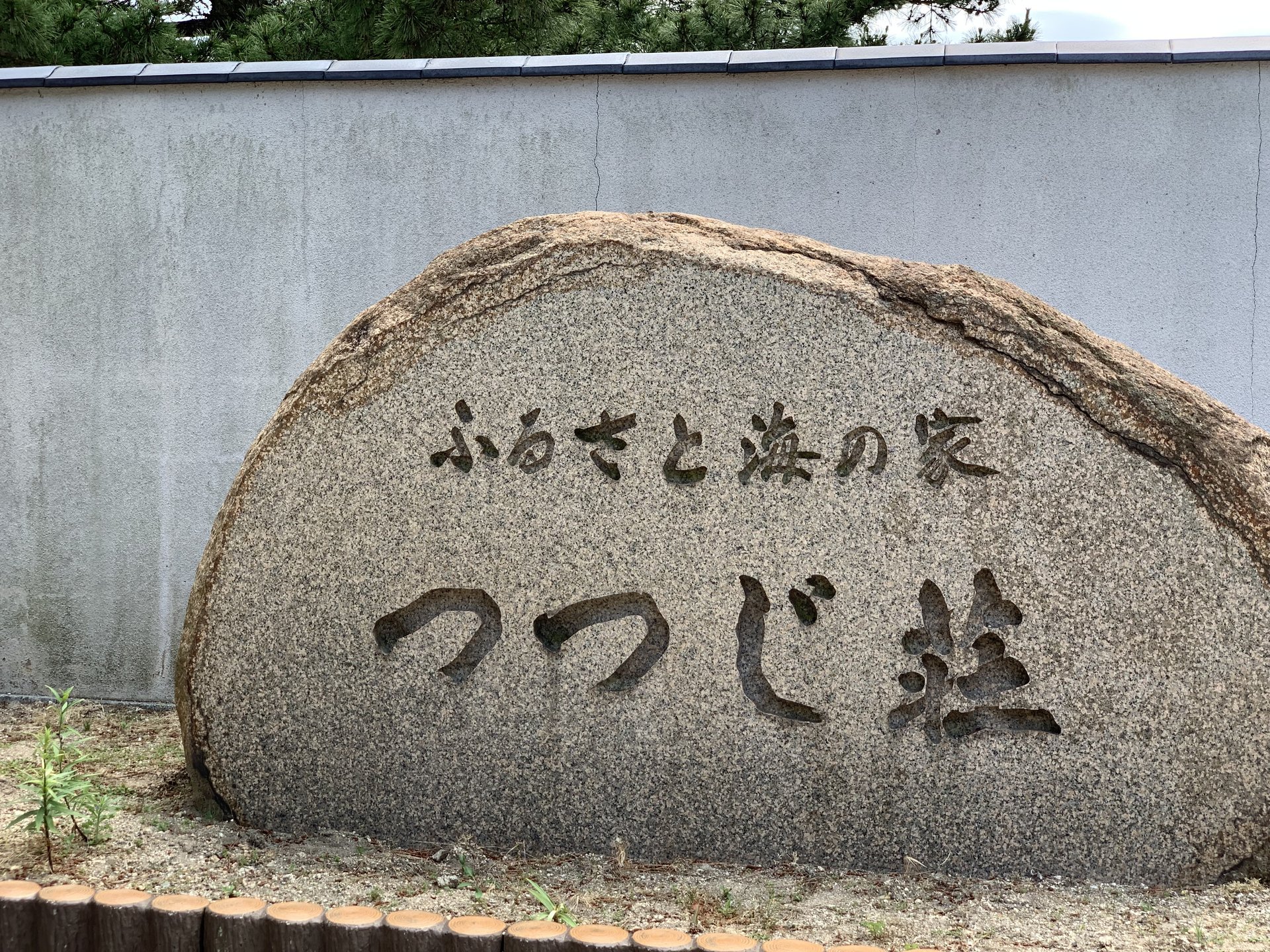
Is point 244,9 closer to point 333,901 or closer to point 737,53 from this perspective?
point 737,53

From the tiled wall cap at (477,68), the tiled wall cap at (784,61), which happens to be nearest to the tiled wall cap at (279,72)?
the tiled wall cap at (477,68)

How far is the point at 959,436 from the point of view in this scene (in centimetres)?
288

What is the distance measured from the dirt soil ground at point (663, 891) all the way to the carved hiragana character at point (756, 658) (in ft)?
1.29

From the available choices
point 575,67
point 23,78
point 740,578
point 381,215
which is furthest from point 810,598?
point 23,78

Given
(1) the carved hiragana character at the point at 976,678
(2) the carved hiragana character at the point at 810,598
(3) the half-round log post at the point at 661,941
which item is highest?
(2) the carved hiragana character at the point at 810,598

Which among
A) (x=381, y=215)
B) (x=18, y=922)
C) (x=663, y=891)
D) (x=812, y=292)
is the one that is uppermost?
(x=381, y=215)

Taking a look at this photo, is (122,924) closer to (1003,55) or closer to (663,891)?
(663,891)

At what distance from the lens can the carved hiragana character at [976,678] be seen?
284cm

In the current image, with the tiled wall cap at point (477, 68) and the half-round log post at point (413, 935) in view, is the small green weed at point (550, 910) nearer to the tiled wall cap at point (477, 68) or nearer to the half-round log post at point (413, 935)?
the half-round log post at point (413, 935)

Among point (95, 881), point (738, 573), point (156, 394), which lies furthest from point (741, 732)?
point (156, 394)

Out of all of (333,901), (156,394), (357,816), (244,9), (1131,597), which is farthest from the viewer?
(244,9)

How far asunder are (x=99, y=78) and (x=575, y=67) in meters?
1.98

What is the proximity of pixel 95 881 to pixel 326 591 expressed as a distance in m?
0.87

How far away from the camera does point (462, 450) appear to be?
3.01 m
